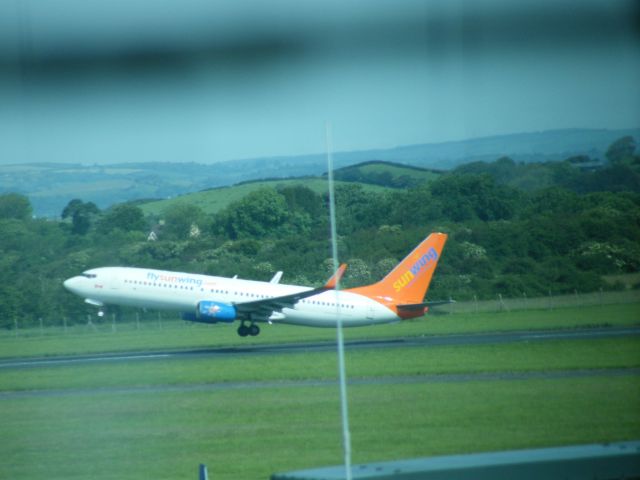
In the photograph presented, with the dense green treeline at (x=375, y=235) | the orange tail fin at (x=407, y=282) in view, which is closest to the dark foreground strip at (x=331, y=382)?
the orange tail fin at (x=407, y=282)

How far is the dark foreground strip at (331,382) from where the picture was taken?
15.2 m

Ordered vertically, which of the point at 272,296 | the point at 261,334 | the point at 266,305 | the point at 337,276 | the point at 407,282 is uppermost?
the point at 337,276

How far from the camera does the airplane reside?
27.1 metres

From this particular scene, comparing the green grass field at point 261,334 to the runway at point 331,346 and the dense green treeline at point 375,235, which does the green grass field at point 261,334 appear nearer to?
the runway at point 331,346

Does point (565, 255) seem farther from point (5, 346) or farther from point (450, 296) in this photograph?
point (5, 346)

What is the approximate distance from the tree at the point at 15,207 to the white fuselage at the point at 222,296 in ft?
54.3

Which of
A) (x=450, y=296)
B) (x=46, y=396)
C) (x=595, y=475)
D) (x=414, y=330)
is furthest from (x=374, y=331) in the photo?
(x=595, y=475)

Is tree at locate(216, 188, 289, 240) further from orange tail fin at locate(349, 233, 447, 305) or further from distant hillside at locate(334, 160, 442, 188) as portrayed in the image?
orange tail fin at locate(349, 233, 447, 305)

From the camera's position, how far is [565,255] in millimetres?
35156

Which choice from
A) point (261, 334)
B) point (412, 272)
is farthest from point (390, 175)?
point (412, 272)

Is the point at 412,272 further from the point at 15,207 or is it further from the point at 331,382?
the point at 15,207

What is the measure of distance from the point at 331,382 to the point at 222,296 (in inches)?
444

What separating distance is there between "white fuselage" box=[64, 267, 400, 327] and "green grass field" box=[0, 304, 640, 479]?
504cm

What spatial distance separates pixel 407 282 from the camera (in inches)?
1089
